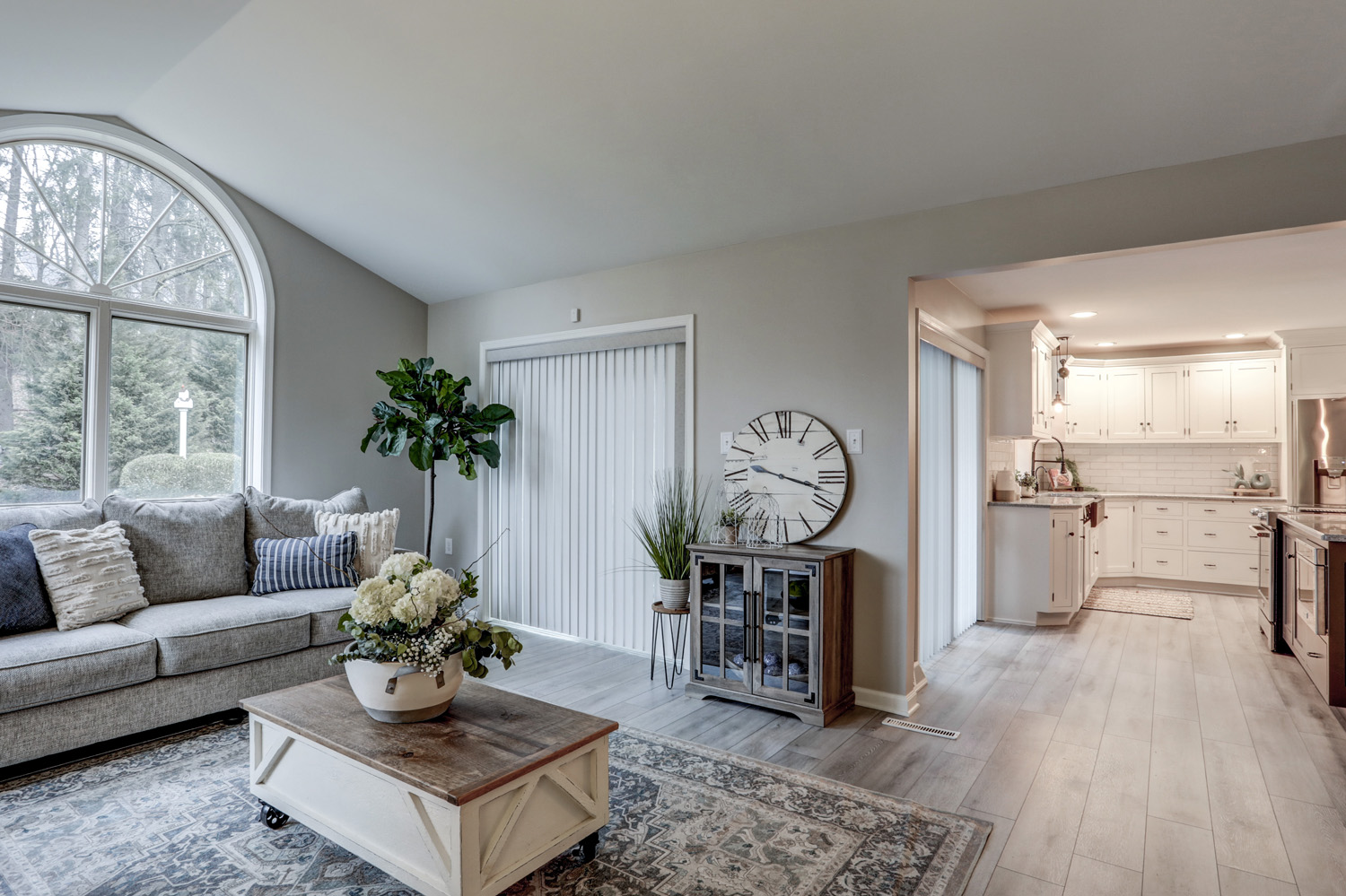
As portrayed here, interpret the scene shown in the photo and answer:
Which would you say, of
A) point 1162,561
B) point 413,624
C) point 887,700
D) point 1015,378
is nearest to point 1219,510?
point 1162,561

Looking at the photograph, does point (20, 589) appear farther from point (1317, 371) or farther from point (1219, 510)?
point (1317, 371)

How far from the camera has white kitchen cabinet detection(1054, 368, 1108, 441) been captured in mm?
7637

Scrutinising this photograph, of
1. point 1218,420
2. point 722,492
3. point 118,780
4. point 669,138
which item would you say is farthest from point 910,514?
point 1218,420

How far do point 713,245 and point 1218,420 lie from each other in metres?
5.73

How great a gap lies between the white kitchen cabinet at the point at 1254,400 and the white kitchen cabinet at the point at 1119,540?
1.17 meters

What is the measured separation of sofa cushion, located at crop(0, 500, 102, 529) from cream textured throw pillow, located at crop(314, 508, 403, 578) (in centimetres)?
110

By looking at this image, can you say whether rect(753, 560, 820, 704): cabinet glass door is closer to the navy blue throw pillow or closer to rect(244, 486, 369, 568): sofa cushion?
rect(244, 486, 369, 568): sofa cushion

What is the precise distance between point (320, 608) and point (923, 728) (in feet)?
9.98

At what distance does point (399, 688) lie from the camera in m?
2.25

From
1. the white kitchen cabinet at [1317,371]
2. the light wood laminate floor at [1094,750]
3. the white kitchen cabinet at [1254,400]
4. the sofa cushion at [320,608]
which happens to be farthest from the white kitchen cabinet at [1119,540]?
the sofa cushion at [320,608]

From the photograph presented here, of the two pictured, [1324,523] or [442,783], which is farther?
[1324,523]

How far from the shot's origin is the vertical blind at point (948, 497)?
4.68m

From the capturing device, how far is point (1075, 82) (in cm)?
275

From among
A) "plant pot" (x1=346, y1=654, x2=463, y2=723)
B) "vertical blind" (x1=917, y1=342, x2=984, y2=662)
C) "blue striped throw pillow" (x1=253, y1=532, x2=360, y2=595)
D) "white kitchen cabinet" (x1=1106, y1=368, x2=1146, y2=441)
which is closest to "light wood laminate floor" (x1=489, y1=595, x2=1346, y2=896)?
"vertical blind" (x1=917, y1=342, x2=984, y2=662)
